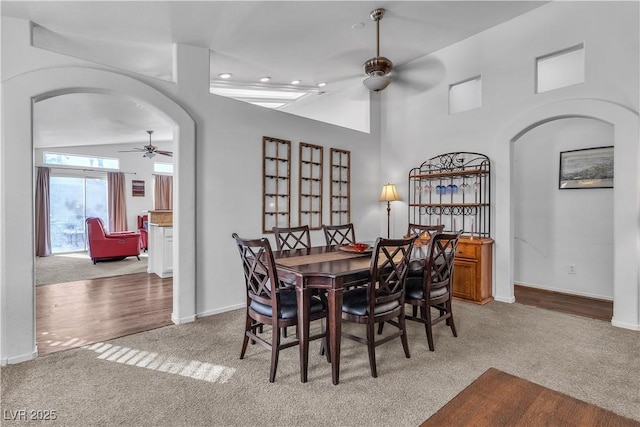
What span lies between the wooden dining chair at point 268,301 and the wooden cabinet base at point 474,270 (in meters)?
2.28

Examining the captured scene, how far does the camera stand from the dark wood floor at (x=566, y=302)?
3.57 metres

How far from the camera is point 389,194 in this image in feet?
16.5

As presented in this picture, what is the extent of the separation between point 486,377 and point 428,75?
14.6ft

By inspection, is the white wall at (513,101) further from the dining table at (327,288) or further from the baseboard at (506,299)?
the dining table at (327,288)

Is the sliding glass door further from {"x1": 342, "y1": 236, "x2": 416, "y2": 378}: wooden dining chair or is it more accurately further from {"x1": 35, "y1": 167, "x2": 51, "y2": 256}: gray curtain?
{"x1": 342, "y1": 236, "x2": 416, "y2": 378}: wooden dining chair

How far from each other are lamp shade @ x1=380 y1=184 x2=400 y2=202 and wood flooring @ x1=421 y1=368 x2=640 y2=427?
12.8 feet

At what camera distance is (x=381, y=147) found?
5.46 metres

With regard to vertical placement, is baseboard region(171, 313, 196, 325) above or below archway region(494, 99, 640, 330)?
below

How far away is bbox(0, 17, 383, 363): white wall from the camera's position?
251 cm

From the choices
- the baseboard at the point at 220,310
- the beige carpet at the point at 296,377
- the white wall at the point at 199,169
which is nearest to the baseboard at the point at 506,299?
the beige carpet at the point at 296,377

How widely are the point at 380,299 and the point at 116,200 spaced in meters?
8.90

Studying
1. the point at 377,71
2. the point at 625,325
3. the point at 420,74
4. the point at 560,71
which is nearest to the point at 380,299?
the point at 377,71

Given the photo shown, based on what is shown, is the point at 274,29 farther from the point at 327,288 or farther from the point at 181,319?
the point at 181,319

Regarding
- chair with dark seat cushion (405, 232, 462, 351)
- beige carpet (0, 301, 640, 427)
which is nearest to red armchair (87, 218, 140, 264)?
beige carpet (0, 301, 640, 427)
